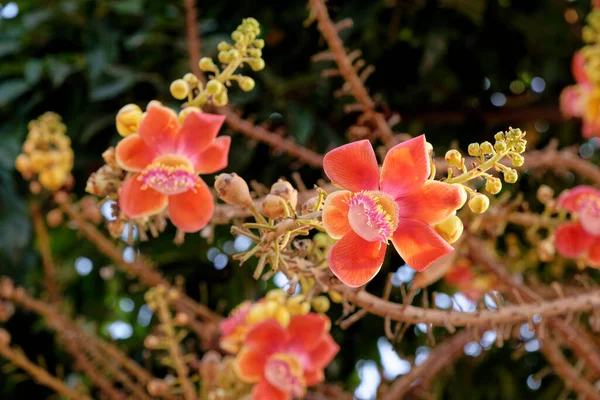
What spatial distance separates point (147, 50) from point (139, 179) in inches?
22.7

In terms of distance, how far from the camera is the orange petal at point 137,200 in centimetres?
38

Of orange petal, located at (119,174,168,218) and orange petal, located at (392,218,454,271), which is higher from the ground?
orange petal, located at (392,218,454,271)

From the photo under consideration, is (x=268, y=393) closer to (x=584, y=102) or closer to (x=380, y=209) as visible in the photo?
(x=380, y=209)

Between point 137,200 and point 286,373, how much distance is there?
207 mm

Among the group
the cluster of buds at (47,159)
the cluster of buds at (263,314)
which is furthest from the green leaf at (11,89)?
the cluster of buds at (263,314)

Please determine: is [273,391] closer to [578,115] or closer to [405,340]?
[405,340]

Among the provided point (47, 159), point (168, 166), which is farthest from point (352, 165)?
point (47, 159)

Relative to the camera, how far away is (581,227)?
53 cm

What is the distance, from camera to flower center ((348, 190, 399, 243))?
296mm

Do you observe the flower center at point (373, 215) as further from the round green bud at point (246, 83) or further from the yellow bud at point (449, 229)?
the round green bud at point (246, 83)

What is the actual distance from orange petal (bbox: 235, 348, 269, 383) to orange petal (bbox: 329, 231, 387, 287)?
0.27m

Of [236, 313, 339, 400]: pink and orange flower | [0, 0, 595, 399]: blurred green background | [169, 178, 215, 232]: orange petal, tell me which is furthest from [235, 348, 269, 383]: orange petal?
[0, 0, 595, 399]: blurred green background

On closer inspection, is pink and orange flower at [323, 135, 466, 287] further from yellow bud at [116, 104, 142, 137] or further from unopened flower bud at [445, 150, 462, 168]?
yellow bud at [116, 104, 142, 137]

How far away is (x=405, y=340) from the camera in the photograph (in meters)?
0.94
